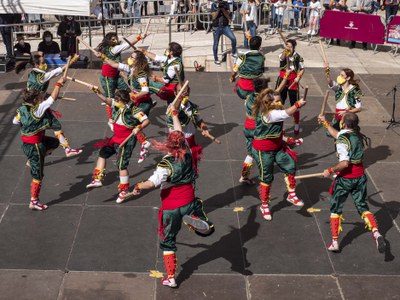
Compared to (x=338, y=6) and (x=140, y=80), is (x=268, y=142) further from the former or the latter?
(x=338, y=6)

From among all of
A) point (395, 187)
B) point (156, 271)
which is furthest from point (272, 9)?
point (156, 271)

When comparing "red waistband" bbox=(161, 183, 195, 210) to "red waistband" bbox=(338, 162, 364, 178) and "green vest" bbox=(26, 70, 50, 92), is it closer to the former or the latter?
"red waistband" bbox=(338, 162, 364, 178)

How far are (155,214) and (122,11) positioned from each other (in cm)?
1242

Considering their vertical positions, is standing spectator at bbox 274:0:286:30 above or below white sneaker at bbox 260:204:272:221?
above

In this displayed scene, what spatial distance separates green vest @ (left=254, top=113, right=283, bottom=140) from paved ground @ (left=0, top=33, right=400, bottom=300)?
124cm

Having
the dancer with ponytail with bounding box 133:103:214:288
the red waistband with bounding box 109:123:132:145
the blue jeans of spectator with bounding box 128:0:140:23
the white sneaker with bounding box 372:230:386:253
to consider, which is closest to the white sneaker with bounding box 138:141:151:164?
the red waistband with bounding box 109:123:132:145

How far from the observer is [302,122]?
1291cm

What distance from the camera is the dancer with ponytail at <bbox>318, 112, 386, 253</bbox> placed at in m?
7.91

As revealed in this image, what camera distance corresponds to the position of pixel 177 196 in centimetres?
739

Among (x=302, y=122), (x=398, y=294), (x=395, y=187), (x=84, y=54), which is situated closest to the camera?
(x=398, y=294)

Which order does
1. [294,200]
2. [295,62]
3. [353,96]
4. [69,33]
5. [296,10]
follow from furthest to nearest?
[296,10] → [69,33] → [295,62] → [353,96] → [294,200]

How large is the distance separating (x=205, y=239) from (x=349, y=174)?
2065 mm

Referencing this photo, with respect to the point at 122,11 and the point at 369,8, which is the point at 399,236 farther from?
the point at 122,11

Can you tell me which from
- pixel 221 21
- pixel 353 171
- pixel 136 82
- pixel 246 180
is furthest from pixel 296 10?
pixel 353 171
